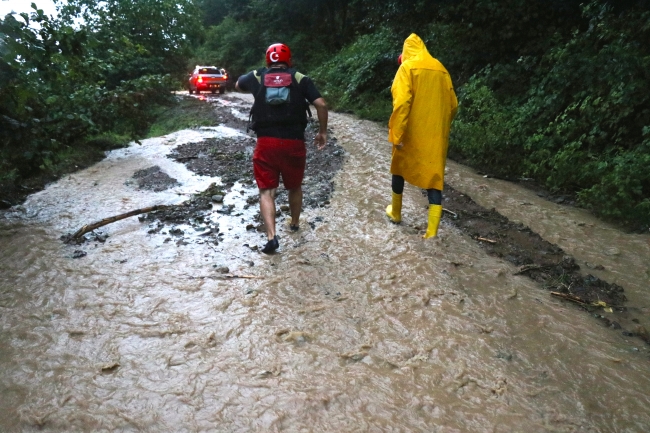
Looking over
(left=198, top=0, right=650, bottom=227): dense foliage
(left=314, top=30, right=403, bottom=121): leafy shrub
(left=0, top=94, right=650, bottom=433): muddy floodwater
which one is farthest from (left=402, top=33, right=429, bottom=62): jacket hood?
(left=314, top=30, right=403, bottom=121): leafy shrub

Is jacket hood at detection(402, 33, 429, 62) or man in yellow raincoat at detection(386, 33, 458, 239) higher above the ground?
jacket hood at detection(402, 33, 429, 62)

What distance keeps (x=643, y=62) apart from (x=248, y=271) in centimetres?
585

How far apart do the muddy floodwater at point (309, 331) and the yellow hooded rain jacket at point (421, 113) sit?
79 centimetres

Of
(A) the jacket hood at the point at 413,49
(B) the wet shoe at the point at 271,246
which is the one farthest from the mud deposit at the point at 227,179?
(A) the jacket hood at the point at 413,49

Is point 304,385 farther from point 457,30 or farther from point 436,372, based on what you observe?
point 457,30

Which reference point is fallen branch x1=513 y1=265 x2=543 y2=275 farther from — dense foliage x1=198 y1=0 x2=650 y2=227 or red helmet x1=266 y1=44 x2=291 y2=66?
red helmet x1=266 y1=44 x2=291 y2=66

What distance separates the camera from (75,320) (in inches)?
144

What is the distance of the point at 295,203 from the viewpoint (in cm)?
507

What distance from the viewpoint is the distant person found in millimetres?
4309

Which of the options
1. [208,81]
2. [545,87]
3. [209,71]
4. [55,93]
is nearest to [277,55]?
[545,87]

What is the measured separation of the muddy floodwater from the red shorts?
2.50 ft

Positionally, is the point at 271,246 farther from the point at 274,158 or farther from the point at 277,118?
the point at 277,118

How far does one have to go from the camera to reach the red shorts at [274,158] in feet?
14.7

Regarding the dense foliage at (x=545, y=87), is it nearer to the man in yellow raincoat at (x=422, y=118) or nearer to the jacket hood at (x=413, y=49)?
the man in yellow raincoat at (x=422, y=118)
